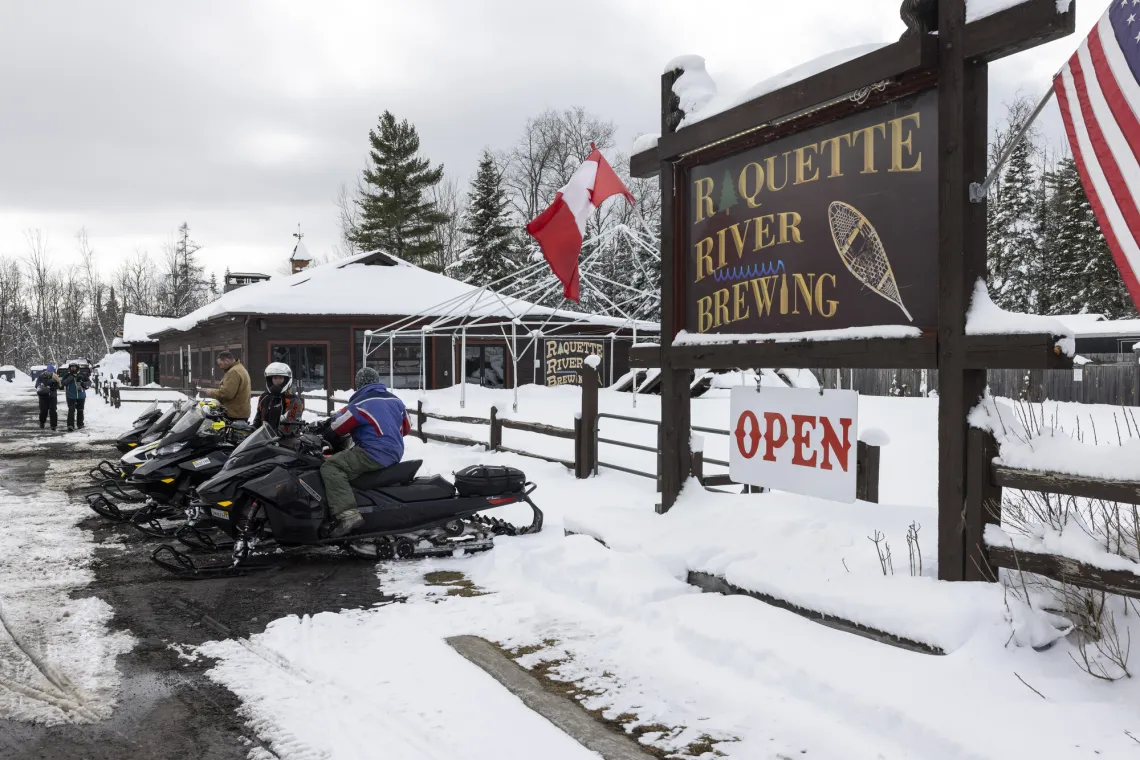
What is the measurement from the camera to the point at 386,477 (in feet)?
23.7

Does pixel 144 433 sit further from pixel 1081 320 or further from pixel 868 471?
pixel 1081 320

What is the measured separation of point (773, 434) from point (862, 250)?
57.0 inches

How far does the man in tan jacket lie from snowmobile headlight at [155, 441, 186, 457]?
1806mm

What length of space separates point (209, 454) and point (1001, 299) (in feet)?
144

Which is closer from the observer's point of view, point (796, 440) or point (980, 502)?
point (980, 502)

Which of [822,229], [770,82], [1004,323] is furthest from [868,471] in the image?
[770,82]

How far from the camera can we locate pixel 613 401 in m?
23.0

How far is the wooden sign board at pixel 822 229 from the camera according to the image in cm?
490

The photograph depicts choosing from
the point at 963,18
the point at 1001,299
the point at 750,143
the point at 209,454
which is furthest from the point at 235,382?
the point at 1001,299

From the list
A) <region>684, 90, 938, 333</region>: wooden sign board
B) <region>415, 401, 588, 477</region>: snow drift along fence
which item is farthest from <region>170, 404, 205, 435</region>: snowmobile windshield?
<region>684, 90, 938, 333</region>: wooden sign board

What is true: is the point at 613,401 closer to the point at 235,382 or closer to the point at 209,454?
the point at 235,382

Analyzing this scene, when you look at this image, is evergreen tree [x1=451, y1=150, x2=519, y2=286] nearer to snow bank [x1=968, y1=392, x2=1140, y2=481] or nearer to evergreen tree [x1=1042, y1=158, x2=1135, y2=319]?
evergreen tree [x1=1042, y1=158, x2=1135, y2=319]

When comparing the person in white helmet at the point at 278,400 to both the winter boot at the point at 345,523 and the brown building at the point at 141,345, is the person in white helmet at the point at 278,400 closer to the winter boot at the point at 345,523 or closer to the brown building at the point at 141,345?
the winter boot at the point at 345,523

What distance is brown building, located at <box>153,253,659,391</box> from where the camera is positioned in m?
27.8
